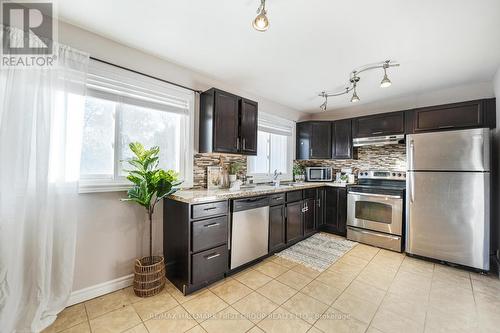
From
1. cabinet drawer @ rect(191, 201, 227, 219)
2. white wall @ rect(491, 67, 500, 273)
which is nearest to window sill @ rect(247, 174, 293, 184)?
cabinet drawer @ rect(191, 201, 227, 219)

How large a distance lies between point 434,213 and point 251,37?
317cm

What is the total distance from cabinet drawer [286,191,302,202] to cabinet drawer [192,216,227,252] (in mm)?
1201

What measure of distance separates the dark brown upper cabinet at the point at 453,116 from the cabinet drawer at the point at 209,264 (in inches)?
132

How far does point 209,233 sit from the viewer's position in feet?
6.94

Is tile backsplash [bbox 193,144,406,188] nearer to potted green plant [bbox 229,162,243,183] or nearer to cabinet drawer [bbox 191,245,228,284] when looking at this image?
potted green plant [bbox 229,162,243,183]

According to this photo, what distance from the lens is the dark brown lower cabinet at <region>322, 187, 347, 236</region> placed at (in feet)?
12.0

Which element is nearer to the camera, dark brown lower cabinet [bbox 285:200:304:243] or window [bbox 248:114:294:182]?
dark brown lower cabinet [bbox 285:200:304:243]

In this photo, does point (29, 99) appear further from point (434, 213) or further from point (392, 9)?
point (434, 213)

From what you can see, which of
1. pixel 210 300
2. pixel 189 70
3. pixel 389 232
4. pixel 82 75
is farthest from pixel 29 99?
pixel 389 232

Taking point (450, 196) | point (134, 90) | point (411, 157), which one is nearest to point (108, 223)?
point (134, 90)

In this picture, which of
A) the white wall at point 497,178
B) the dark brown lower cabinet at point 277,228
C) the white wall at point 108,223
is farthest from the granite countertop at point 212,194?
the white wall at point 497,178

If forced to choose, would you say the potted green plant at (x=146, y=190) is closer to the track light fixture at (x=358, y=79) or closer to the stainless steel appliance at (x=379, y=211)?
the track light fixture at (x=358, y=79)

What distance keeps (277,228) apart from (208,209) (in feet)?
4.04

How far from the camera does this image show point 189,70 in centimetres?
261
